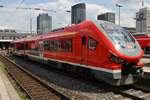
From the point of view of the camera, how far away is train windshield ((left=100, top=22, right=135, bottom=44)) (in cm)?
1218

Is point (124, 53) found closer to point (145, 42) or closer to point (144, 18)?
point (145, 42)

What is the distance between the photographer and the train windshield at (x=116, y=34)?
12.2 m

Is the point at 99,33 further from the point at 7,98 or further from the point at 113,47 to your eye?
the point at 7,98

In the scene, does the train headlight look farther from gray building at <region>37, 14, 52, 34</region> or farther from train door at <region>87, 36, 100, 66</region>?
gray building at <region>37, 14, 52, 34</region>

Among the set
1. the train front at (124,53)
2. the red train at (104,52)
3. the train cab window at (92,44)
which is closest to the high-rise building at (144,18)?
the red train at (104,52)

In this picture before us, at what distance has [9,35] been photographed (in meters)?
109

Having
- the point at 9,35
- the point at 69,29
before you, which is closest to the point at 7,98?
the point at 69,29

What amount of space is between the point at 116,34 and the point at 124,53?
1327mm

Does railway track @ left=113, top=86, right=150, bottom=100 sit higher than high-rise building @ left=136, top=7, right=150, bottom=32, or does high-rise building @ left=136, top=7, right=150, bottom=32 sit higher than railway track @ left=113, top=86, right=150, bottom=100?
high-rise building @ left=136, top=7, right=150, bottom=32

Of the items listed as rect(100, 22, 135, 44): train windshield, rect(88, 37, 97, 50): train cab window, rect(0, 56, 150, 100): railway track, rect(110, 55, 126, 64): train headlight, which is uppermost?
rect(100, 22, 135, 44): train windshield

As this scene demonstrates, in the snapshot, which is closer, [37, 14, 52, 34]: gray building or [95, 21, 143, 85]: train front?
[95, 21, 143, 85]: train front

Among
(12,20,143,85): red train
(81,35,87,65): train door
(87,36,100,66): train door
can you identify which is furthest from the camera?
(81,35,87,65): train door

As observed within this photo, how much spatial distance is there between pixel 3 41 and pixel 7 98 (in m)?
92.1

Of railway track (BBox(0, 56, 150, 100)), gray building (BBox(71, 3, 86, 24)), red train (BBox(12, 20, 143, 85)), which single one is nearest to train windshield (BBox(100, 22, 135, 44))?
red train (BBox(12, 20, 143, 85))
